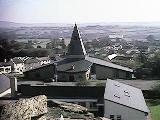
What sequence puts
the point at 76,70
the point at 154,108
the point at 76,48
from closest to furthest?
the point at 154,108, the point at 76,70, the point at 76,48

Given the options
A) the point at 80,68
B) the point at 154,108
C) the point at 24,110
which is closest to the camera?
the point at 24,110

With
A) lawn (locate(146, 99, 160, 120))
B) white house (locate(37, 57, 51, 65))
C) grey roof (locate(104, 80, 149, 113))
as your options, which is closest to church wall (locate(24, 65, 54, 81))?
white house (locate(37, 57, 51, 65))

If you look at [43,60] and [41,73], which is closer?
[41,73]

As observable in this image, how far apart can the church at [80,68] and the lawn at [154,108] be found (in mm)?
3908

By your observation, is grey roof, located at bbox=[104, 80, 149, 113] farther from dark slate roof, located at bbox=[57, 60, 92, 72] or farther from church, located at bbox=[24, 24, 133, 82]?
dark slate roof, located at bbox=[57, 60, 92, 72]

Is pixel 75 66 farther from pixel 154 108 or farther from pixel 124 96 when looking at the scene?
pixel 124 96

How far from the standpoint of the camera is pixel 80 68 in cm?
1320

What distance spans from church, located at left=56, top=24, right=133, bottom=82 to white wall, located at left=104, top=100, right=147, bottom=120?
574cm

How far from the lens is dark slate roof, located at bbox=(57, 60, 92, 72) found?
511 inches

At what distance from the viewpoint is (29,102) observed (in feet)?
7.24

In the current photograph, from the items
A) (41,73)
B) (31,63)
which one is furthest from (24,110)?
(31,63)

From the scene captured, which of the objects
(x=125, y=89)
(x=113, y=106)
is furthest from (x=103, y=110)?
(x=125, y=89)

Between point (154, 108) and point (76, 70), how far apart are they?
5.28 m

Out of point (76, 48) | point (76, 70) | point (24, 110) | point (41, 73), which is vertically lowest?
point (41, 73)
